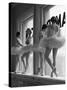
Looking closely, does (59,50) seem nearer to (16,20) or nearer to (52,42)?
(52,42)

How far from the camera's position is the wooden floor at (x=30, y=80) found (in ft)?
24.5

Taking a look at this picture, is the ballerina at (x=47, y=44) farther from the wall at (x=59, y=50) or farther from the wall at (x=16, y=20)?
the wall at (x=16, y=20)

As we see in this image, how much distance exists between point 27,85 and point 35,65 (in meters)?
0.48

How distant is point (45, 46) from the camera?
774cm

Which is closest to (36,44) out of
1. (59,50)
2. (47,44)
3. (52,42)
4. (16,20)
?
(47,44)

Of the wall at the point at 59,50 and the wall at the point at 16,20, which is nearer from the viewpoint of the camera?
the wall at the point at 16,20

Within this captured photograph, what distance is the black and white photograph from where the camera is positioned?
294 inches

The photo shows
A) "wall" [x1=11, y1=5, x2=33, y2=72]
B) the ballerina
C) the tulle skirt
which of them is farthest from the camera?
the tulle skirt

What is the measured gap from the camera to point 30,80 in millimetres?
7625

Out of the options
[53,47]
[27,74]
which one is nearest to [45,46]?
[53,47]

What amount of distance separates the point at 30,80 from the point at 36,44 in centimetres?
81

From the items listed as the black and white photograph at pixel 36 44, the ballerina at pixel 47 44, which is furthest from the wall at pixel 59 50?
the ballerina at pixel 47 44

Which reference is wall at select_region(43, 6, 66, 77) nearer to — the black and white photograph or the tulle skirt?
the black and white photograph

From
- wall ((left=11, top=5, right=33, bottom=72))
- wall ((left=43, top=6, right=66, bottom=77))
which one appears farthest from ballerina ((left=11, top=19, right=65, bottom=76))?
wall ((left=11, top=5, right=33, bottom=72))
